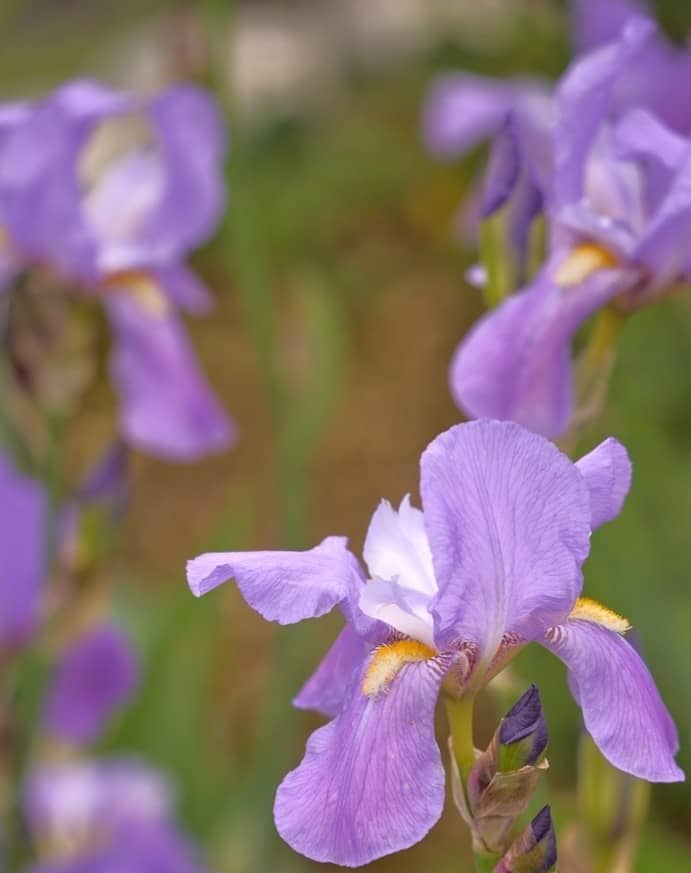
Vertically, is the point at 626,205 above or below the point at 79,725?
above

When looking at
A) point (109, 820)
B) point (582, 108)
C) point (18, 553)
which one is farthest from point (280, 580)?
point (109, 820)

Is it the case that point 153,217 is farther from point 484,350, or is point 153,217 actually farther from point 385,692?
point 385,692

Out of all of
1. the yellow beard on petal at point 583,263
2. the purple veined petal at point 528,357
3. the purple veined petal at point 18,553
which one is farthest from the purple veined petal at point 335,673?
the purple veined petal at point 18,553

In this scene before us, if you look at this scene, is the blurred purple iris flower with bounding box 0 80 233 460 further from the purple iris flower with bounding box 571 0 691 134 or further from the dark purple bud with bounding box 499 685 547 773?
the dark purple bud with bounding box 499 685 547 773

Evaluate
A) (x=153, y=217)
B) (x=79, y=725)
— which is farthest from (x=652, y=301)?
(x=79, y=725)

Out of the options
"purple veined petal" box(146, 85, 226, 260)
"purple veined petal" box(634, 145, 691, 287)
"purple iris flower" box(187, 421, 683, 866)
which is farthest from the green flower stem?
"purple veined petal" box(146, 85, 226, 260)

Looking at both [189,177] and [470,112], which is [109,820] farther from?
[470,112]
